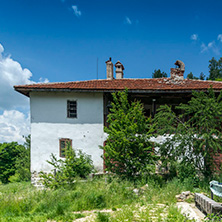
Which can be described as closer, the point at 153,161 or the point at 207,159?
the point at 207,159

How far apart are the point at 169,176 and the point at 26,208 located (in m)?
7.24

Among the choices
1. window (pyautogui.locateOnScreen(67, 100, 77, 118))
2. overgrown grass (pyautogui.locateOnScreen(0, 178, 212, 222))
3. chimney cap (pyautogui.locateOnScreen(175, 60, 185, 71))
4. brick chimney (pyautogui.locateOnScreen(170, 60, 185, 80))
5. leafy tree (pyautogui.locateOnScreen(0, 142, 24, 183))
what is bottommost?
leafy tree (pyautogui.locateOnScreen(0, 142, 24, 183))

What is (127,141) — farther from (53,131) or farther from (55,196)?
(53,131)

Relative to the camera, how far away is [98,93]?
11.8 meters

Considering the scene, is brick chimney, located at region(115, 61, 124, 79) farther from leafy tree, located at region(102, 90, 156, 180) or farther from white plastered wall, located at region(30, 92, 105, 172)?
leafy tree, located at region(102, 90, 156, 180)

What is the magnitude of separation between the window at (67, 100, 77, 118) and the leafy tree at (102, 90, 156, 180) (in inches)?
163

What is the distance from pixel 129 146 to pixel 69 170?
3.60 meters

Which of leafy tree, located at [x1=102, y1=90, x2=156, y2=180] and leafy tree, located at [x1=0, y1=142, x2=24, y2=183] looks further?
leafy tree, located at [x1=0, y1=142, x2=24, y2=183]

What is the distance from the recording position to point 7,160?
29.0 m

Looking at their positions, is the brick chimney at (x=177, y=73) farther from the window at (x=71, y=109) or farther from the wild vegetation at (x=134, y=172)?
the window at (x=71, y=109)

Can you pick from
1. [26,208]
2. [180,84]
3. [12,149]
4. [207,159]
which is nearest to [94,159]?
[26,208]

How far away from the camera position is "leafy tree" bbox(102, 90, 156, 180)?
27.8 ft

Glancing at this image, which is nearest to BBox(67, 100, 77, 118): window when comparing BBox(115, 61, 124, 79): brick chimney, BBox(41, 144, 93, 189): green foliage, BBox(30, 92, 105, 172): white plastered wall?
BBox(30, 92, 105, 172): white plastered wall

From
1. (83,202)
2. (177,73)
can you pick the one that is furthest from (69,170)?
(177,73)
